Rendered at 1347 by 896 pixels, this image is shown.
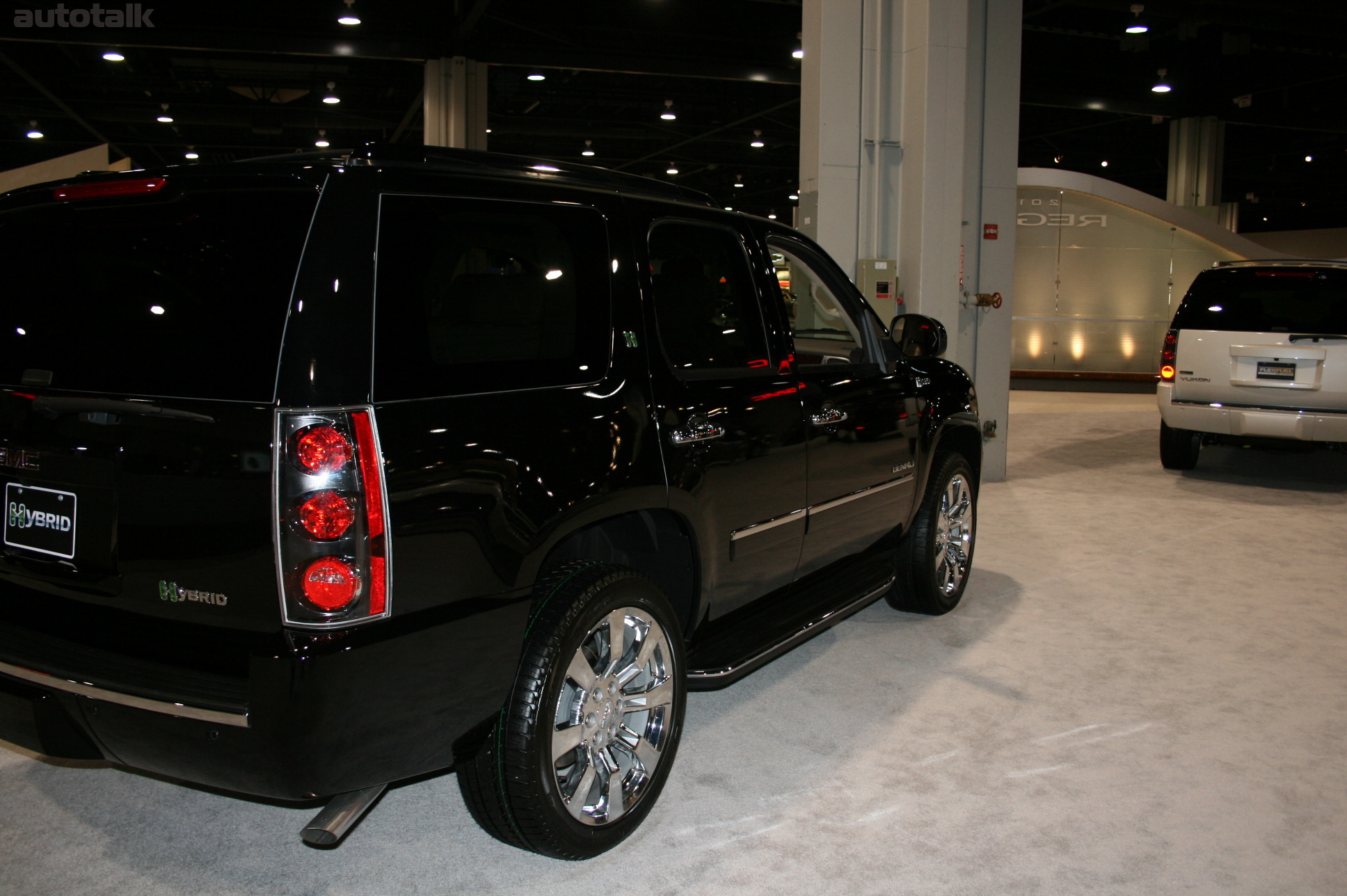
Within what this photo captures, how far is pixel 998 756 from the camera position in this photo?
125 inches

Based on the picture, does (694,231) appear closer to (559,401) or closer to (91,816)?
(559,401)

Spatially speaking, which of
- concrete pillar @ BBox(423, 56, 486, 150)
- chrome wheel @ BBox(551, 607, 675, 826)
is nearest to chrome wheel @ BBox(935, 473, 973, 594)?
chrome wheel @ BBox(551, 607, 675, 826)

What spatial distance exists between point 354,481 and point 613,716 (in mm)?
1011

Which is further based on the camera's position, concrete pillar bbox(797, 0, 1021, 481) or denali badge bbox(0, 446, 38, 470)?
concrete pillar bbox(797, 0, 1021, 481)

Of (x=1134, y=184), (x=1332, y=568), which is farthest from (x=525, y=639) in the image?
(x=1134, y=184)

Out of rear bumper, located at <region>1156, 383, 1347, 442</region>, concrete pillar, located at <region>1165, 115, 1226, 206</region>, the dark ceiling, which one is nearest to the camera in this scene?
rear bumper, located at <region>1156, 383, 1347, 442</region>

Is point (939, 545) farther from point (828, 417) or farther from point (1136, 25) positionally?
point (1136, 25)

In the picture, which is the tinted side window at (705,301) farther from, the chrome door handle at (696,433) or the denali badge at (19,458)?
the denali badge at (19,458)

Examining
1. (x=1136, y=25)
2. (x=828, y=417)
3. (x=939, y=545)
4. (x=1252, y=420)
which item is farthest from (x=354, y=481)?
(x=1136, y=25)

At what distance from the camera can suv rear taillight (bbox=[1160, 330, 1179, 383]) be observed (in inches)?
316

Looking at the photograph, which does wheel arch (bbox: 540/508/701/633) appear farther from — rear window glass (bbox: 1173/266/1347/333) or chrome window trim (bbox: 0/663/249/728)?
rear window glass (bbox: 1173/266/1347/333)

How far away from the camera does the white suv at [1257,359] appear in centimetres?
736

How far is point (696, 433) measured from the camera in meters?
2.75

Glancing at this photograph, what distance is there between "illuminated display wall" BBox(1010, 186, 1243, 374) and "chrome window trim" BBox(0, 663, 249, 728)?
48.6 ft
